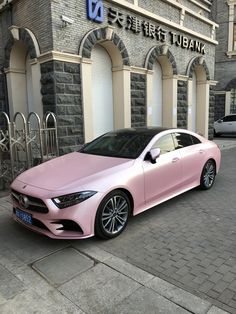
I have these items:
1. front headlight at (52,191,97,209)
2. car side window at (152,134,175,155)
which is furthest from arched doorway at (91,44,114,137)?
front headlight at (52,191,97,209)

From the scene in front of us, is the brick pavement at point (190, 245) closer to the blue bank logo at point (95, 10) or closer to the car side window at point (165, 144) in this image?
the car side window at point (165, 144)

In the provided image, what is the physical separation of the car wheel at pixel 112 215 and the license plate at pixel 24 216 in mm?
910

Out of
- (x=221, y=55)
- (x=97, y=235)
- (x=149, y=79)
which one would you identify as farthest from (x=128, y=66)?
(x=221, y=55)

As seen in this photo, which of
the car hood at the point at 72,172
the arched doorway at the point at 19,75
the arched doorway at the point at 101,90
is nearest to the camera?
the car hood at the point at 72,172

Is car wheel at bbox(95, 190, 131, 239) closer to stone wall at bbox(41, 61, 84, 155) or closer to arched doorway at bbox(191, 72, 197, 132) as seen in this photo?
stone wall at bbox(41, 61, 84, 155)

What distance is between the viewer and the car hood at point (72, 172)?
12.8 ft

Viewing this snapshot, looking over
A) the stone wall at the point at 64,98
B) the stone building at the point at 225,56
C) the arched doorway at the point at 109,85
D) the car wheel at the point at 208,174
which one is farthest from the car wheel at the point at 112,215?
the stone building at the point at 225,56

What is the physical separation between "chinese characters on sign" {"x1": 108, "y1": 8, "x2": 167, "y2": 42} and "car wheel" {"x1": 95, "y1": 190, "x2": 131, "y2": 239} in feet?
25.2

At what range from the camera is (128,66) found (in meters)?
10.7

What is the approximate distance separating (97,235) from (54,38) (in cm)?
640

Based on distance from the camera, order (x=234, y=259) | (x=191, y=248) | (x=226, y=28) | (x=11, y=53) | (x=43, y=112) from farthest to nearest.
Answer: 1. (x=226, y=28)
2. (x=11, y=53)
3. (x=43, y=112)
4. (x=191, y=248)
5. (x=234, y=259)

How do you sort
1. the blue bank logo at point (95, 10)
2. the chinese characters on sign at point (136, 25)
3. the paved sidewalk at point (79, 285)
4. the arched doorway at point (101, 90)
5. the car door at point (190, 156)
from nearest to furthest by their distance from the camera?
1. the paved sidewalk at point (79, 285)
2. the car door at point (190, 156)
3. the blue bank logo at point (95, 10)
4. the chinese characters on sign at point (136, 25)
5. the arched doorway at point (101, 90)

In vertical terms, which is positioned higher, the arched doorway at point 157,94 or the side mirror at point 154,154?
the arched doorway at point 157,94

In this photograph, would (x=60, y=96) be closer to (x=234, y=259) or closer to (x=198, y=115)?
(x=234, y=259)
